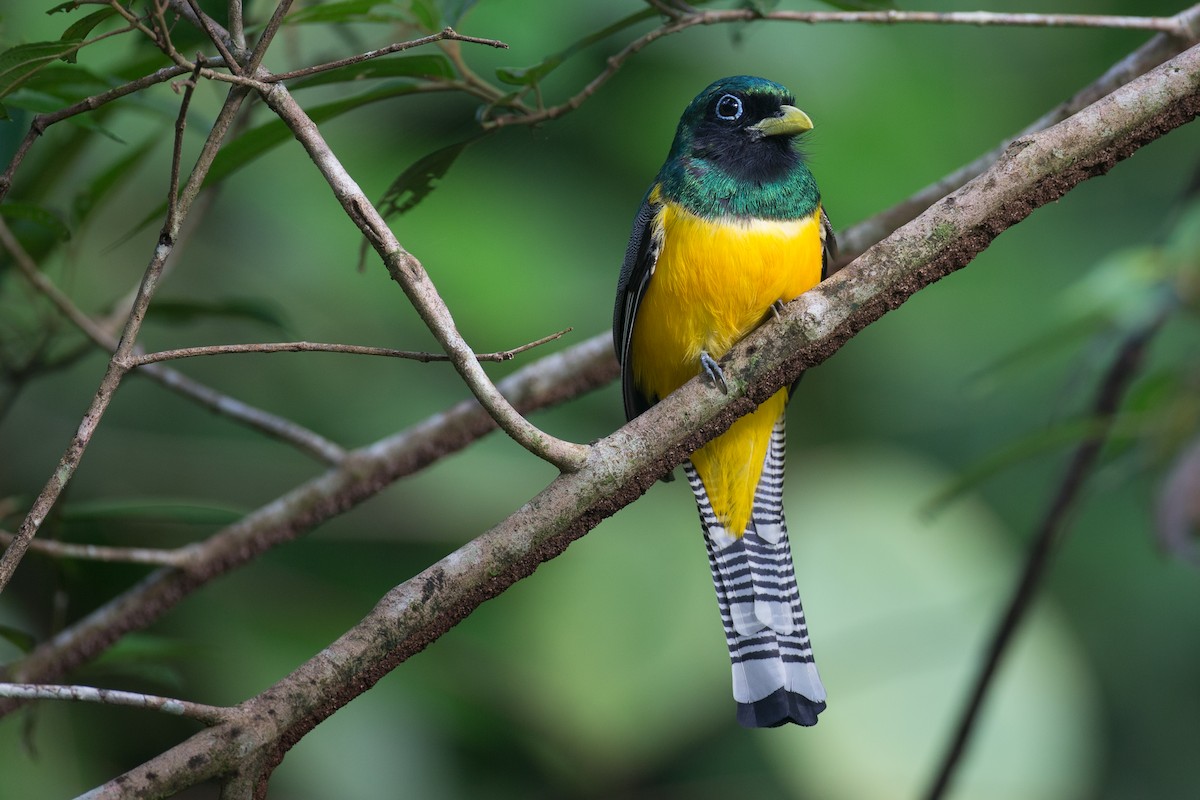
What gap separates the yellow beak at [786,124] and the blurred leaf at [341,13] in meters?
0.98

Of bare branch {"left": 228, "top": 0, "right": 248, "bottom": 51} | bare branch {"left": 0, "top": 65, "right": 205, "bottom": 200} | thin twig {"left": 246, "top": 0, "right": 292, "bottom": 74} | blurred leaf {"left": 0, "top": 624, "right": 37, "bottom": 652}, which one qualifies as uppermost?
bare branch {"left": 228, "top": 0, "right": 248, "bottom": 51}

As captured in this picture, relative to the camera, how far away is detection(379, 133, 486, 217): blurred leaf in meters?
2.27

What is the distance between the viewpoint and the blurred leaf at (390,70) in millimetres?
2240

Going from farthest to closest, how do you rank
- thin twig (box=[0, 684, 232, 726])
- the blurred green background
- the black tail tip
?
the blurred green background, the black tail tip, thin twig (box=[0, 684, 232, 726])

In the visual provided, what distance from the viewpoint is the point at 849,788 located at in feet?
14.1

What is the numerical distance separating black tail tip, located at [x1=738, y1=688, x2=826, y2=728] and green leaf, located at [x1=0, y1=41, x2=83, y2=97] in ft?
5.23

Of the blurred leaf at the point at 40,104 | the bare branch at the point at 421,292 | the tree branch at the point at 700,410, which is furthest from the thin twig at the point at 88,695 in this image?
the blurred leaf at the point at 40,104

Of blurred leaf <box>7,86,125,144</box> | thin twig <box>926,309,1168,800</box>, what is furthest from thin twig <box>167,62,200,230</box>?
thin twig <box>926,309,1168,800</box>

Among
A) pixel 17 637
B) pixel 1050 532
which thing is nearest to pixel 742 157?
pixel 1050 532

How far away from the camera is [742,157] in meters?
2.87

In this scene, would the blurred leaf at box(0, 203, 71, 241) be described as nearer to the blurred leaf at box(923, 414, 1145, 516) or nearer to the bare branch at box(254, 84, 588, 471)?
the bare branch at box(254, 84, 588, 471)

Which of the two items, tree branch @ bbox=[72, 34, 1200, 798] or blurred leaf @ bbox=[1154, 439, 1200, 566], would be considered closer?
tree branch @ bbox=[72, 34, 1200, 798]

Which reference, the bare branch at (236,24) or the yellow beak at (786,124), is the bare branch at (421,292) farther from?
the yellow beak at (786,124)

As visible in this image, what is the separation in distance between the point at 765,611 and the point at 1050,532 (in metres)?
0.85
